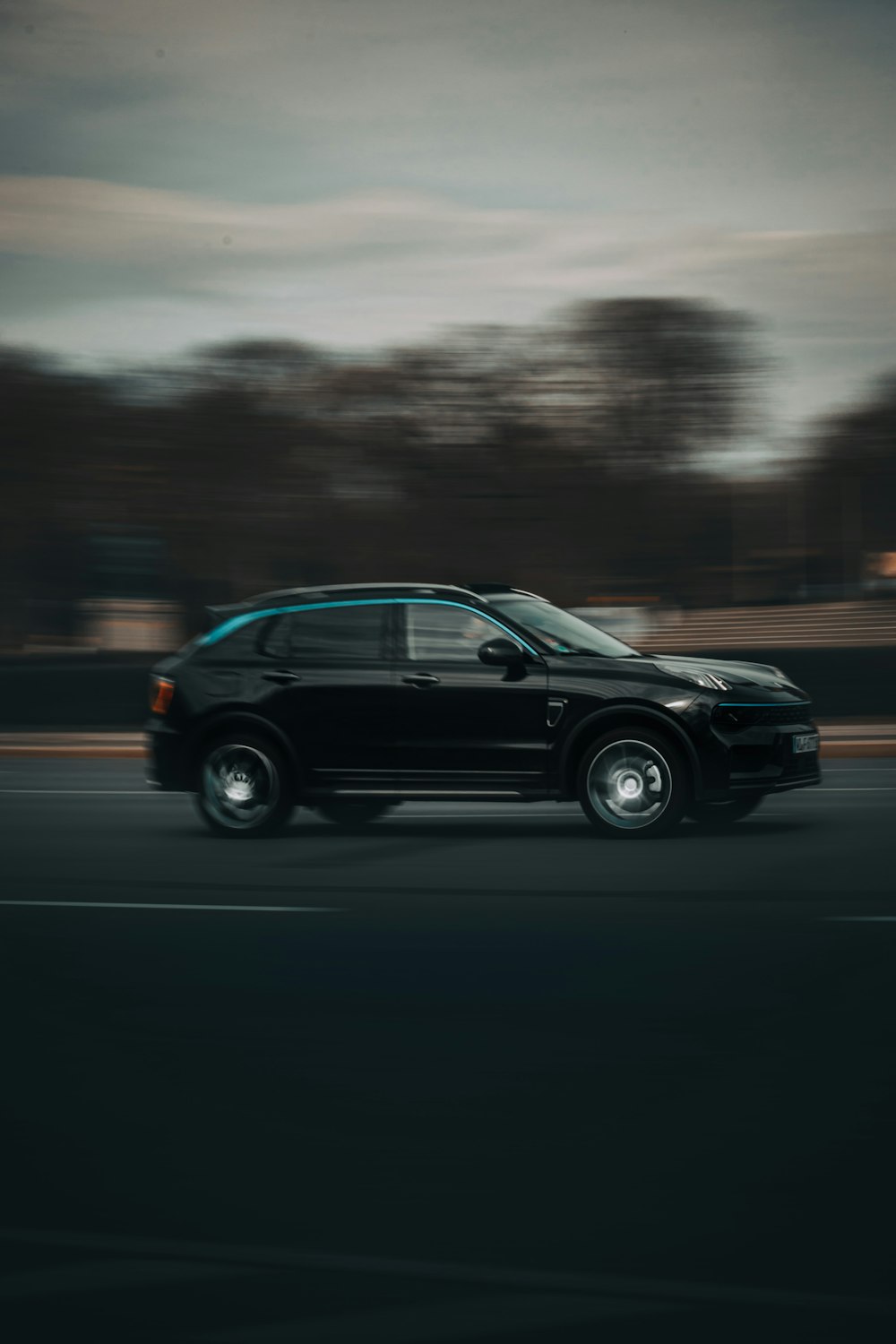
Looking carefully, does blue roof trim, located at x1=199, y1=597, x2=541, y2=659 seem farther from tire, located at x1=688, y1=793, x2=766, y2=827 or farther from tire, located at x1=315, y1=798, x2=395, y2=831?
tire, located at x1=688, y1=793, x2=766, y2=827

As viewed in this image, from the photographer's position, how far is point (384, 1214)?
14.4 ft

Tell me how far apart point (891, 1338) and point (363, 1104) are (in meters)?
2.11

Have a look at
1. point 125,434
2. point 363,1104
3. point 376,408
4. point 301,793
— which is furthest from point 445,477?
point 363,1104

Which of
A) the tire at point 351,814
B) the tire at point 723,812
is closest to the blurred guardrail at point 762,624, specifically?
the tire at point 351,814

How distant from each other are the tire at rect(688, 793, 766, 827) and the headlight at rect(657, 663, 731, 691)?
1193 mm

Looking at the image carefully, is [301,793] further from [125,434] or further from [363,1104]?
[125,434]

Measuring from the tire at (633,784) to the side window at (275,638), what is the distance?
88.8 inches

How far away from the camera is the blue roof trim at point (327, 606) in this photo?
40.3ft

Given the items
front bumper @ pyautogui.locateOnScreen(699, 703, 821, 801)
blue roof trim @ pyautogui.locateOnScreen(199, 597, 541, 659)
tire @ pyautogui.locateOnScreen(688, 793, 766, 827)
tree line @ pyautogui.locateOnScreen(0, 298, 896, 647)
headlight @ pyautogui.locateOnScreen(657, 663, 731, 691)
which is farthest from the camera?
tree line @ pyautogui.locateOnScreen(0, 298, 896, 647)

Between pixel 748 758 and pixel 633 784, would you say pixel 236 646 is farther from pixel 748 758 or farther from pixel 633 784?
pixel 748 758

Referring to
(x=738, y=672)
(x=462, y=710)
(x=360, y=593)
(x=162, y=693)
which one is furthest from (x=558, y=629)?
(x=162, y=693)

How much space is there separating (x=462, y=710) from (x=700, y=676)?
1.59 m

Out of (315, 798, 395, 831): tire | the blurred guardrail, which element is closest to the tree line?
the blurred guardrail

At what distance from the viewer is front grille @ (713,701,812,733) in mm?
11727
